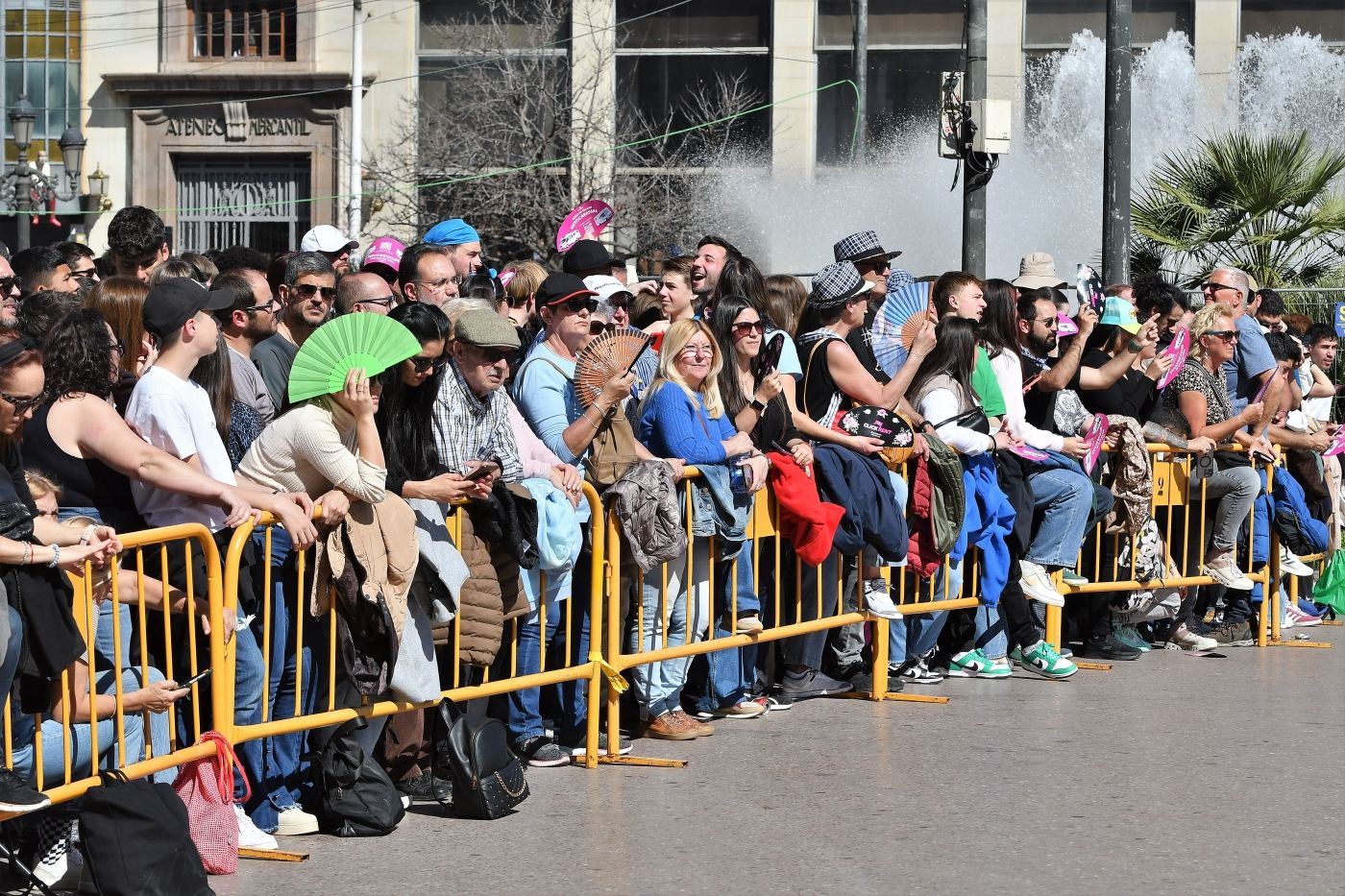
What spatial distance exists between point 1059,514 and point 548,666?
330cm

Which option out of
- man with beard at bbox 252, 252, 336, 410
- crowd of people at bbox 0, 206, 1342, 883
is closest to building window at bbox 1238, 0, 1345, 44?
crowd of people at bbox 0, 206, 1342, 883

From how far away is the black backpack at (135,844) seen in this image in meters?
5.45

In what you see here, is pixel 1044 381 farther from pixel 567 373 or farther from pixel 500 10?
pixel 500 10

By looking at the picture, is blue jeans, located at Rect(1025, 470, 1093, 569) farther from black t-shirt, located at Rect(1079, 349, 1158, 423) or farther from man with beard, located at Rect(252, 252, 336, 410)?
man with beard, located at Rect(252, 252, 336, 410)

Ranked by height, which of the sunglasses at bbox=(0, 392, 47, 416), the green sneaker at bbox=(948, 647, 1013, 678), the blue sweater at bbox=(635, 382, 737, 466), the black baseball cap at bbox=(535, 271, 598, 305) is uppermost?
the black baseball cap at bbox=(535, 271, 598, 305)

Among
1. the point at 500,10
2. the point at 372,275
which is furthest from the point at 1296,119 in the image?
the point at 372,275

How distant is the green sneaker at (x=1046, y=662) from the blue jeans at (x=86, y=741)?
512 centimetres

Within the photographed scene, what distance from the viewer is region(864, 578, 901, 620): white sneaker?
29.9ft

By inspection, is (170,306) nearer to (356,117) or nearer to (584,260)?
(584,260)

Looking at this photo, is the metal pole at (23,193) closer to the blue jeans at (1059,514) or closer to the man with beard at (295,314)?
the man with beard at (295,314)

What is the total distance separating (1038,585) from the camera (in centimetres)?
993

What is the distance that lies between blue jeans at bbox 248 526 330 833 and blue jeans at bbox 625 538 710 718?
174cm

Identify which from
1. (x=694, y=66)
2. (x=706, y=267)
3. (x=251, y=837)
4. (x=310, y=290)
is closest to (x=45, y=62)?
(x=694, y=66)

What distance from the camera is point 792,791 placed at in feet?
23.7
